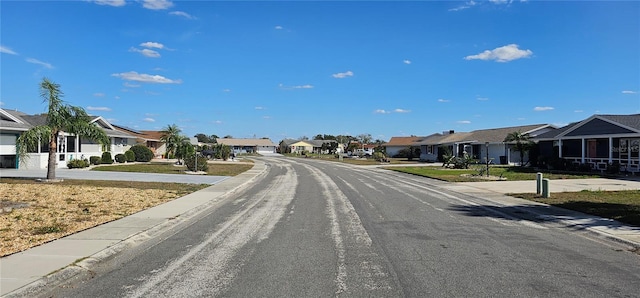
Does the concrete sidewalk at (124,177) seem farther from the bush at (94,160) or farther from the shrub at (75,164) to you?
the bush at (94,160)

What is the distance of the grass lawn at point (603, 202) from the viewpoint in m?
12.8

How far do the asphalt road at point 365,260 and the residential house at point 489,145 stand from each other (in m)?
36.1

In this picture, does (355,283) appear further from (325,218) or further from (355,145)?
(355,145)

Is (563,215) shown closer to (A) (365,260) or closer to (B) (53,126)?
(A) (365,260)

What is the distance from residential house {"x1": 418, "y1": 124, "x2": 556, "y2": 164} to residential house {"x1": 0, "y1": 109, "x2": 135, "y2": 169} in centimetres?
3513

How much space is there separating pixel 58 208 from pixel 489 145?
49.7 meters

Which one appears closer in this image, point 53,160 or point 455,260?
point 455,260

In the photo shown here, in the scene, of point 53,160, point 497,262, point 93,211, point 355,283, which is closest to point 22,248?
point 93,211

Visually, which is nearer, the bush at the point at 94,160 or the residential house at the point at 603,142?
the residential house at the point at 603,142

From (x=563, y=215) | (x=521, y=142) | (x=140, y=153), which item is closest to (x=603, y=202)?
(x=563, y=215)

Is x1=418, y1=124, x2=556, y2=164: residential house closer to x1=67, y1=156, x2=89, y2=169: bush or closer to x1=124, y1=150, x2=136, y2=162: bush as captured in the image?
x1=124, y1=150, x2=136, y2=162: bush

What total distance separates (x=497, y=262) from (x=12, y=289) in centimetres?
690

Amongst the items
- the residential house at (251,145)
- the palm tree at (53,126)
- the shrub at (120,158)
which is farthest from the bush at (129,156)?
the residential house at (251,145)

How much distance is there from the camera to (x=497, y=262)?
7.39 meters
